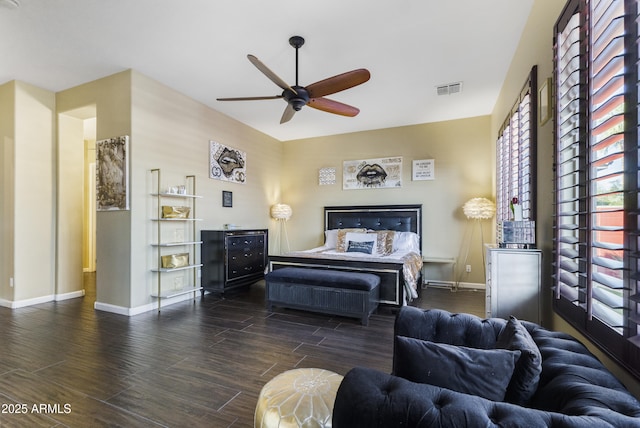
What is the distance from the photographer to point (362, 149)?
6.20 meters

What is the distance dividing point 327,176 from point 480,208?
300cm

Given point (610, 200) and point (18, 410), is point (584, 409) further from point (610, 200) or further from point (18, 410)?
point (18, 410)

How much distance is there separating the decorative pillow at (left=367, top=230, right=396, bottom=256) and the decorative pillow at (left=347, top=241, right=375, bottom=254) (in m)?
0.13

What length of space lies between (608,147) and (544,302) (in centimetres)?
133

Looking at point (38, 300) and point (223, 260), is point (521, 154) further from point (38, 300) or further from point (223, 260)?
point (38, 300)

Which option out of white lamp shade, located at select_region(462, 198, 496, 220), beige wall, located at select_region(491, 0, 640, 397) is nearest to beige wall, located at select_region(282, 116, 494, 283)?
white lamp shade, located at select_region(462, 198, 496, 220)

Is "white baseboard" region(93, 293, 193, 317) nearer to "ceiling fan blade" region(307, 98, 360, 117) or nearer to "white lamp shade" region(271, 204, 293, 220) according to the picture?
"white lamp shade" region(271, 204, 293, 220)

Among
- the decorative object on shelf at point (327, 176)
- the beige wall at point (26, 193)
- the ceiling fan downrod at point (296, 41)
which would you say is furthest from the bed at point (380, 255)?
the beige wall at point (26, 193)

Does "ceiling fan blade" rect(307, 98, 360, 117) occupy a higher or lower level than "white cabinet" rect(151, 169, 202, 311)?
higher

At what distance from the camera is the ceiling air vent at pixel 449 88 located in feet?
13.4

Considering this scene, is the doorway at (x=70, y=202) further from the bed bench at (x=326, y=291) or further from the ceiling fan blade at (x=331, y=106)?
the ceiling fan blade at (x=331, y=106)

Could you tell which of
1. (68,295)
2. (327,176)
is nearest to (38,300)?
(68,295)

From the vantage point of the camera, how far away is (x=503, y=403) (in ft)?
2.68

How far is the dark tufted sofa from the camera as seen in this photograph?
2.39 feet
